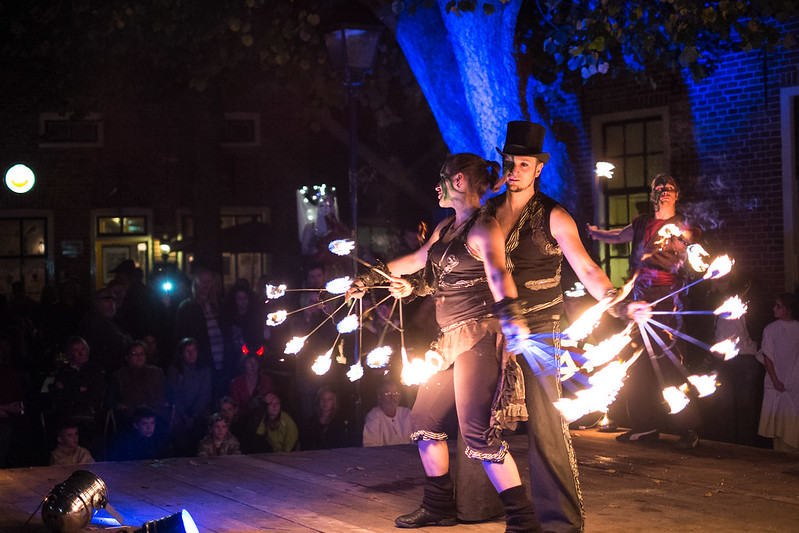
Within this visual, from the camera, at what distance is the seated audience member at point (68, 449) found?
884 centimetres

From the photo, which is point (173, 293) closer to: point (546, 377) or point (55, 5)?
point (55, 5)

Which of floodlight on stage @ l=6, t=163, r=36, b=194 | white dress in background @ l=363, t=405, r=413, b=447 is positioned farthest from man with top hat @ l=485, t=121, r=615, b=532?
floodlight on stage @ l=6, t=163, r=36, b=194

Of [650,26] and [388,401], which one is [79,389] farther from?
[650,26]

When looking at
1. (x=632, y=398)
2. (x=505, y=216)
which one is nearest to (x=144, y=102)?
(x=632, y=398)

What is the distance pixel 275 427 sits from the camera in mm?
9656

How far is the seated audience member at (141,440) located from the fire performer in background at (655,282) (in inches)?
169

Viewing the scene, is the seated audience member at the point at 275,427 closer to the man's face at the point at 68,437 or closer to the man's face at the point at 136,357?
the man's face at the point at 136,357

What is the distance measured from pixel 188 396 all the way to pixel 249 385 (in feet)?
2.13

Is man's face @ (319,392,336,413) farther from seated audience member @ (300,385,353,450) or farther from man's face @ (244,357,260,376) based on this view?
man's face @ (244,357,260,376)

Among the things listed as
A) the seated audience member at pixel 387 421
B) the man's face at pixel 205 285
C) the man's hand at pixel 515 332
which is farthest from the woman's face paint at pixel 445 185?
the man's face at pixel 205 285

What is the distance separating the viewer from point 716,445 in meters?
8.30

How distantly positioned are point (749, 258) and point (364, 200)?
1449cm

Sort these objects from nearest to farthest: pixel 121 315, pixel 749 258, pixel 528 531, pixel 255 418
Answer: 1. pixel 528 531
2. pixel 255 418
3. pixel 749 258
4. pixel 121 315

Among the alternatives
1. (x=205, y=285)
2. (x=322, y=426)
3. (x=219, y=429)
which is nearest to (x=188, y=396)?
(x=219, y=429)
